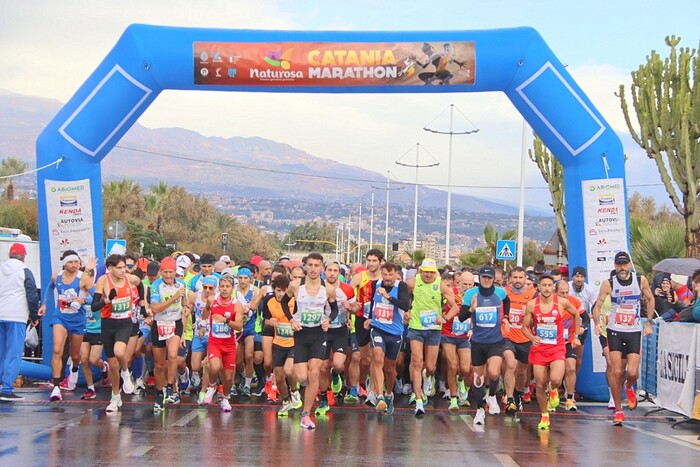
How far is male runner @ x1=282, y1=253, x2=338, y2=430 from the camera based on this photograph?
39.1 ft

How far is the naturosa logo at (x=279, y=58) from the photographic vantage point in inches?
595

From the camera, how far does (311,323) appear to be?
39.3 feet

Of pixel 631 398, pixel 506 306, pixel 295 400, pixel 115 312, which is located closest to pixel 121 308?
pixel 115 312

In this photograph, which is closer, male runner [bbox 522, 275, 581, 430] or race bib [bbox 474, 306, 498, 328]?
male runner [bbox 522, 275, 581, 430]

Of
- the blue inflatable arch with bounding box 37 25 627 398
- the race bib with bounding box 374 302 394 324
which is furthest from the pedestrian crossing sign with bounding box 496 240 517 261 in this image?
the race bib with bounding box 374 302 394 324

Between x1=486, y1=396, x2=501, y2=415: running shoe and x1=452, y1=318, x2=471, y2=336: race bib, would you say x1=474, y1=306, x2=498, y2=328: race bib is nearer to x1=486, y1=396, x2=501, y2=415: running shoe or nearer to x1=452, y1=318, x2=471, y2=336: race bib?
x1=486, y1=396, x2=501, y2=415: running shoe

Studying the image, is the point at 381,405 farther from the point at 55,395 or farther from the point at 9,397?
the point at 9,397

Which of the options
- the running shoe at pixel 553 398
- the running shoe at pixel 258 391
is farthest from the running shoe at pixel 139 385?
the running shoe at pixel 553 398

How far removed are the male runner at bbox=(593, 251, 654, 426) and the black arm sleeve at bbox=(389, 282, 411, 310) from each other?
263 cm

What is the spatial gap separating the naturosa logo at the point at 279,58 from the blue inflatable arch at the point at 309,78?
0.05 ft

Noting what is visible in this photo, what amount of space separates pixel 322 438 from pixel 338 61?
670 centimetres

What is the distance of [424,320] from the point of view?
42.8 ft

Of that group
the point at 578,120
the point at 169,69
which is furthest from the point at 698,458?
the point at 169,69

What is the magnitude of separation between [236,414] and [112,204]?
46.2 meters
